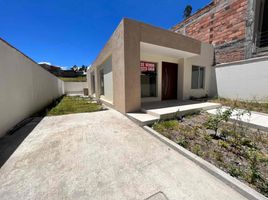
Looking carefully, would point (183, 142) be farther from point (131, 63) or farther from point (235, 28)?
point (235, 28)

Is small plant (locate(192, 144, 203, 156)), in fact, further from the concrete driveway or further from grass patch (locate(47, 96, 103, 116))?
grass patch (locate(47, 96, 103, 116))

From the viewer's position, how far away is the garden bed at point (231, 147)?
1791 millimetres

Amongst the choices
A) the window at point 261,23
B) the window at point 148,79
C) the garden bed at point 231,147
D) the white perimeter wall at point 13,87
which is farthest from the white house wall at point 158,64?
the white perimeter wall at point 13,87

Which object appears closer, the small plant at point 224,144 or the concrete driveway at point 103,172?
the concrete driveway at point 103,172

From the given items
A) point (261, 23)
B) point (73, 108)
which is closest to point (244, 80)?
point (261, 23)

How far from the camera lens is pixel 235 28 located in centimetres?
700

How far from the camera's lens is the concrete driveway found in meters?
1.54

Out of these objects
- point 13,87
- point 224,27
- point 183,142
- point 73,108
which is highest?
point 224,27

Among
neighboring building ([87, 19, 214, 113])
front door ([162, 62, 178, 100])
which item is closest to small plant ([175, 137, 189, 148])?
neighboring building ([87, 19, 214, 113])

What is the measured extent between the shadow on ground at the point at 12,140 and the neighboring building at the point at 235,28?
10432 millimetres

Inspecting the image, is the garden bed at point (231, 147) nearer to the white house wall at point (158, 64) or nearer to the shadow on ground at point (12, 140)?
the white house wall at point (158, 64)

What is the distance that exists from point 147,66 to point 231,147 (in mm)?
5033

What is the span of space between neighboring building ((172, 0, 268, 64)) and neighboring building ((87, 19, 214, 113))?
0.90 metres

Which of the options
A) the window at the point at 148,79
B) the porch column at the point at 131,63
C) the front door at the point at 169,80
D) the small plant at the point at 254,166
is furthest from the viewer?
the front door at the point at 169,80
